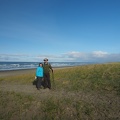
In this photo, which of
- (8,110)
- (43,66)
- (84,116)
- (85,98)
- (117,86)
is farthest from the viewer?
(43,66)

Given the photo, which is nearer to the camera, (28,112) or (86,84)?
(28,112)

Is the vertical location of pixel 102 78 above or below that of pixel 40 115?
above

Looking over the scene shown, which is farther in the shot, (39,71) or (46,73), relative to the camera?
(46,73)

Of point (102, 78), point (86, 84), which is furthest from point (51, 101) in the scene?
point (102, 78)

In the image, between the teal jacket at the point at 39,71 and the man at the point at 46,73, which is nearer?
the teal jacket at the point at 39,71

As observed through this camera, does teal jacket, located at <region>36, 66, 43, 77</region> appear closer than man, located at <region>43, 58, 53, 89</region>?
Yes

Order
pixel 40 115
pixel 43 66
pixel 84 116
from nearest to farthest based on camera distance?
pixel 84 116 < pixel 40 115 < pixel 43 66

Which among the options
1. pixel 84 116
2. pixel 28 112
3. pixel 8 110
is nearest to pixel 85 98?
pixel 84 116

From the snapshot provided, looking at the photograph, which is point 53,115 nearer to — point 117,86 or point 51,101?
point 51,101

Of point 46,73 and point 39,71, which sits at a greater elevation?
point 39,71

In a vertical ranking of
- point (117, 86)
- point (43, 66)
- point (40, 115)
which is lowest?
point (40, 115)

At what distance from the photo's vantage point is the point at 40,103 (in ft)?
32.9

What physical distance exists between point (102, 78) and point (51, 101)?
7.12m

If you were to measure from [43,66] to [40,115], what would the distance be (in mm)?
6534
